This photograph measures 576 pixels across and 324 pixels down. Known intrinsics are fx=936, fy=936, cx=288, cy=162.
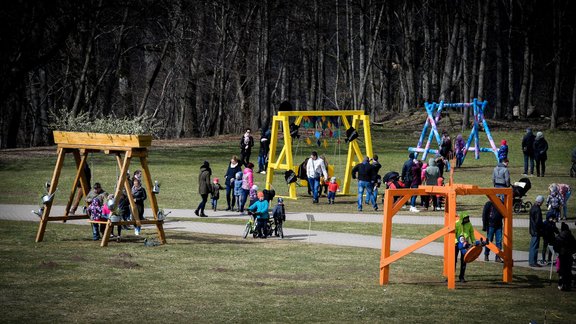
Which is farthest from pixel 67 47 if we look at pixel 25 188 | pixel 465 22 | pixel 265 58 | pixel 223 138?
pixel 465 22

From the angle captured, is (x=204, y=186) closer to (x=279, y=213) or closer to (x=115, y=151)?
(x=279, y=213)

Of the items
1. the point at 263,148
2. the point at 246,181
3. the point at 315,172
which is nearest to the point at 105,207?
the point at 246,181

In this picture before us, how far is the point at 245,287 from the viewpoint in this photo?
1675 cm

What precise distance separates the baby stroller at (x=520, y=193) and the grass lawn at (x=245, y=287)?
8.24m

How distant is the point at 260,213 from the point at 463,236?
22.6 ft

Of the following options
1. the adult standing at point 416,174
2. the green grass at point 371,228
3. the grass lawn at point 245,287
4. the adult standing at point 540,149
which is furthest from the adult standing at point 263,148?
the grass lawn at point 245,287

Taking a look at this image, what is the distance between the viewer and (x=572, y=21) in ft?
215

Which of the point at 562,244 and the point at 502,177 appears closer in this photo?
the point at 562,244

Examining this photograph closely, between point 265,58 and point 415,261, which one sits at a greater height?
point 265,58

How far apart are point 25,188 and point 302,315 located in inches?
835

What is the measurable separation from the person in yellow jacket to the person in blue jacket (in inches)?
254

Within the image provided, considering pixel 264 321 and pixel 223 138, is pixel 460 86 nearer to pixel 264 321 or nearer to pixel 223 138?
pixel 223 138

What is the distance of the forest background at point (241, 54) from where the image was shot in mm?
51188

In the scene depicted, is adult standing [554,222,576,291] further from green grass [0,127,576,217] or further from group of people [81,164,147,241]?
green grass [0,127,576,217]
